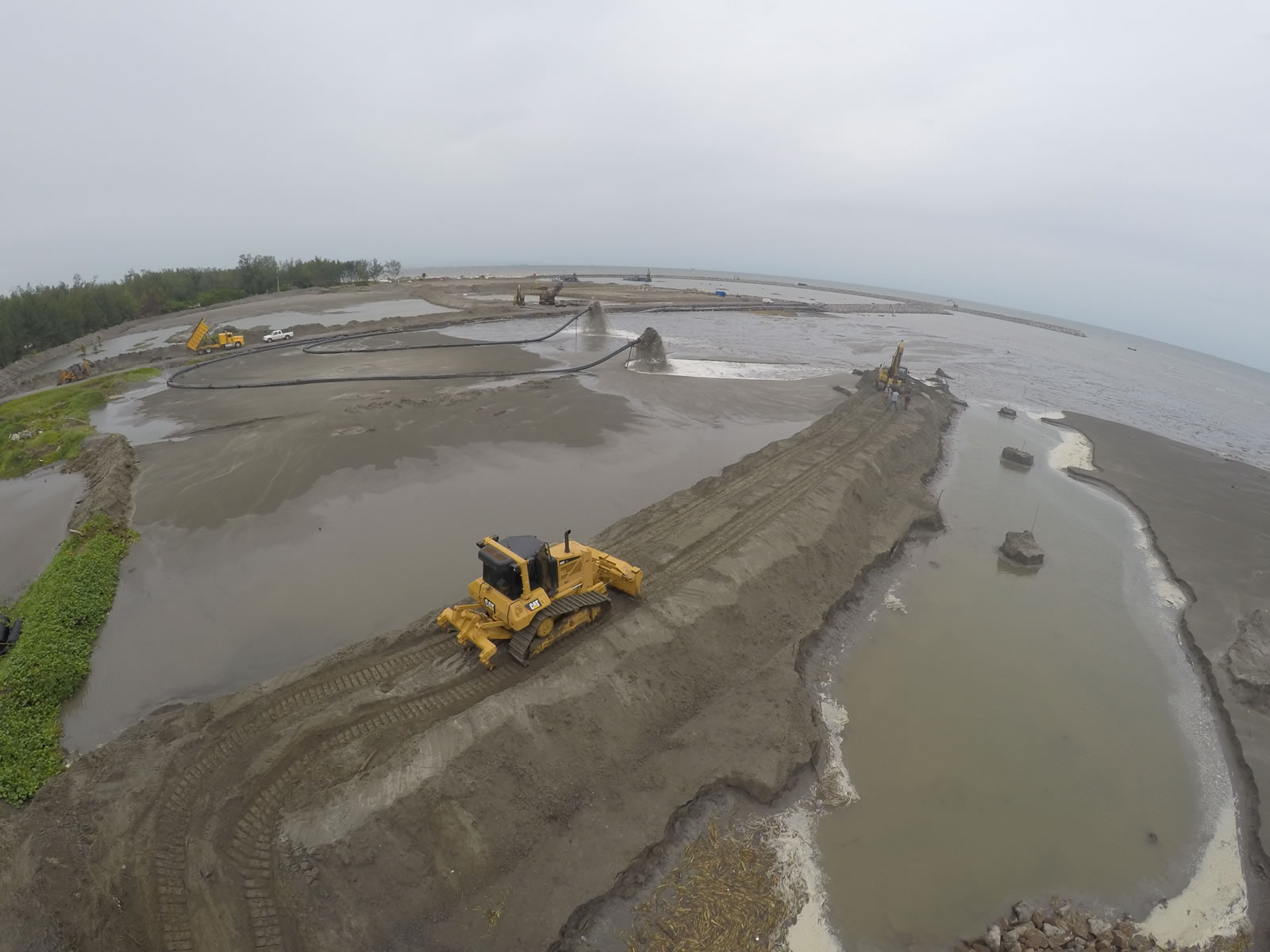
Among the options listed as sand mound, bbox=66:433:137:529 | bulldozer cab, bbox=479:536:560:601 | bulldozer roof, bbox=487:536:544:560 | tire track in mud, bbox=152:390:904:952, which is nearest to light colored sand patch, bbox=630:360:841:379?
tire track in mud, bbox=152:390:904:952

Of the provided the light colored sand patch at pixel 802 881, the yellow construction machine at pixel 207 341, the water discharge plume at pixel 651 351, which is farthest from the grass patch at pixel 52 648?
the yellow construction machine at pixel 207 341

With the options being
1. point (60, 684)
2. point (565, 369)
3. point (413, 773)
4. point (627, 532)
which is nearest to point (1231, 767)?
point (627, 532)

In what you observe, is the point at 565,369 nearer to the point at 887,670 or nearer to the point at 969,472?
the point at 969,472

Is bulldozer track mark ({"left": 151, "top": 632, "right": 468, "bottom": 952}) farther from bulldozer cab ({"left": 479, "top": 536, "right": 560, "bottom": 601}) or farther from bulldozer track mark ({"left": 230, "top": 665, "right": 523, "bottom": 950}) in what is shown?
bulldozer cab ({"left": 479, "top": 536, "right": 560, "bottom": 601})

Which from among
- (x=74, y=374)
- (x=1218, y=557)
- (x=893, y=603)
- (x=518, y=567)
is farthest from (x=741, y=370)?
(x=74, y=374)

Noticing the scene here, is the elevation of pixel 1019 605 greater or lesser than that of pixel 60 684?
lesser

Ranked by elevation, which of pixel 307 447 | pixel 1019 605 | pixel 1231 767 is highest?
pixel 307 447

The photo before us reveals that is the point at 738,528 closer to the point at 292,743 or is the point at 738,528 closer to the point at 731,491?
the point at 731,491
